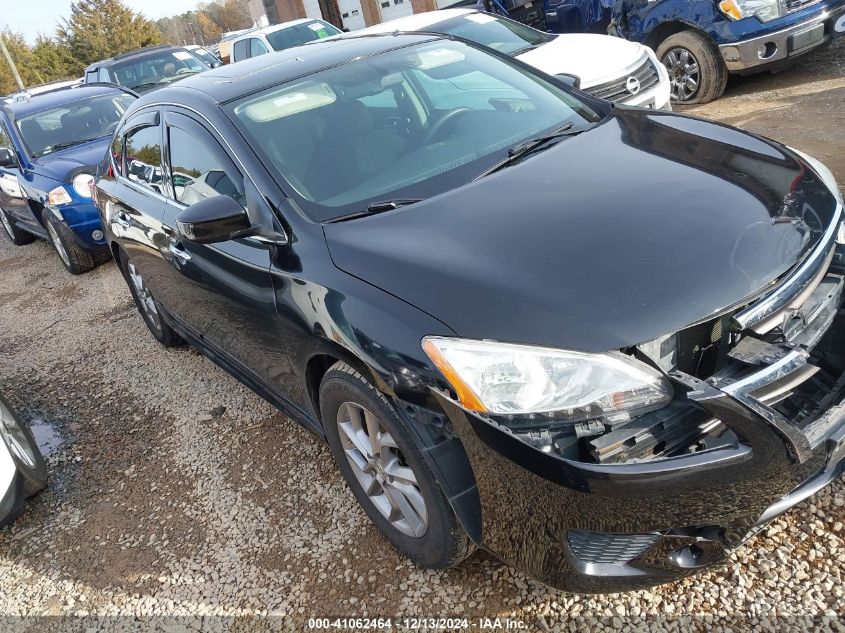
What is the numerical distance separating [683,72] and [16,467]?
22.8 ft

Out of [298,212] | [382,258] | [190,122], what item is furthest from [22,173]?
[382,258]

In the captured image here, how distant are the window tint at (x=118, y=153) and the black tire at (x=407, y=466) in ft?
8.31

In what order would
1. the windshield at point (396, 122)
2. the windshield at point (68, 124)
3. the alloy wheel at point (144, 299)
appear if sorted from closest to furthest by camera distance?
the windshield at point (396, 122)
the alloy wheel at point (144, 299)
the windshield at point (68, 124)

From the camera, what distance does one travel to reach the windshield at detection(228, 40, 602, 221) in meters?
2.55

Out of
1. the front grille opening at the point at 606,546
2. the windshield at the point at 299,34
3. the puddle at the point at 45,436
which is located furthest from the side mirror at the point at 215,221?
the windshield at the point at 299,34

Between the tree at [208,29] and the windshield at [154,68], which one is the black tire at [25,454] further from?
the tree at [208,29]

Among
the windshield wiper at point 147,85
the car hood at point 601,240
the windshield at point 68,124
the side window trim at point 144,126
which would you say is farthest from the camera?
the windshield wiper at point 147,85

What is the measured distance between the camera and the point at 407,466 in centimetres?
221

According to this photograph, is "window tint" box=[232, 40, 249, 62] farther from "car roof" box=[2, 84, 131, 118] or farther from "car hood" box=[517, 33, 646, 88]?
"car hood" box=[517, 33, 646, 88]

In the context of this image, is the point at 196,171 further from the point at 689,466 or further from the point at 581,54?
the point at 581,54

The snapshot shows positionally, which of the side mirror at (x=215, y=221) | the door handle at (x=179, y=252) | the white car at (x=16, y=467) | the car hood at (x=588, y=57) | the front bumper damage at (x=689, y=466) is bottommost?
the white car at (x=16, y=467)

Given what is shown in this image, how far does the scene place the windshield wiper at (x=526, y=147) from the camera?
2.55 meters

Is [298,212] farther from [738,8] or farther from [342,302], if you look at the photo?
[738,8]

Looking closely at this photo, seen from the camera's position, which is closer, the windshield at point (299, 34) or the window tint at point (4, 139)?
the window tint at point (4, 139)
